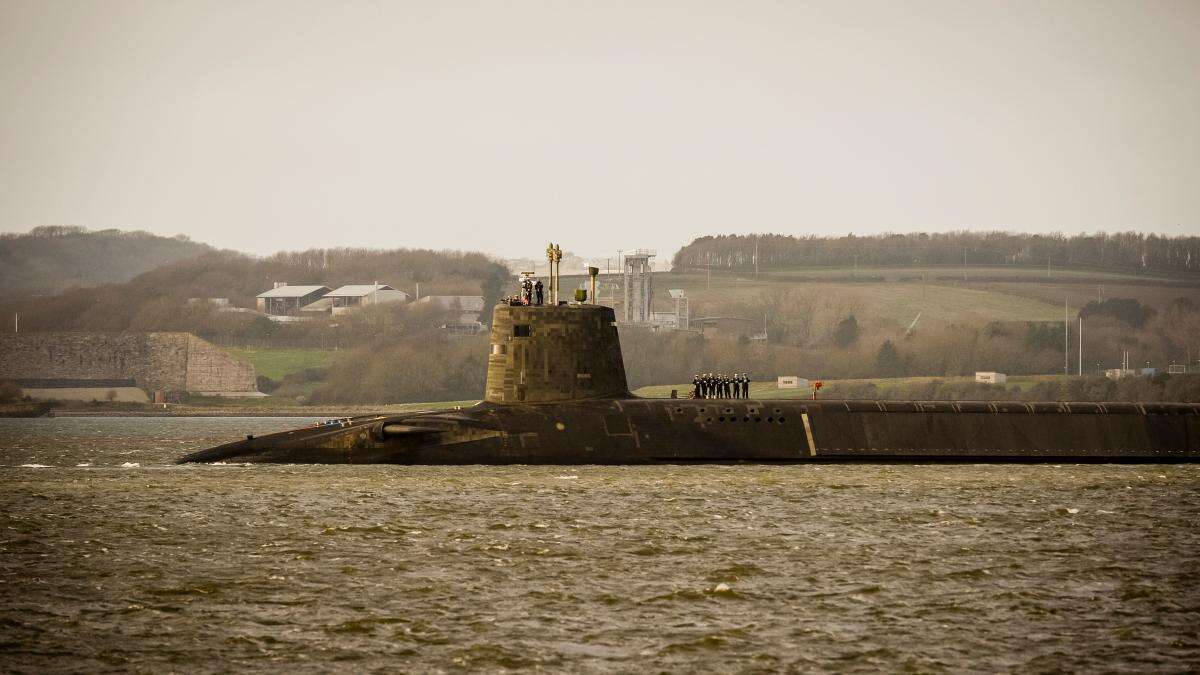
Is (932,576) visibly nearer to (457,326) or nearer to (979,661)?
(979,661)

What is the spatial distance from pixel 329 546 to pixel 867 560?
1111 cm

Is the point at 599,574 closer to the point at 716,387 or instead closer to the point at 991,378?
the point at 716,387

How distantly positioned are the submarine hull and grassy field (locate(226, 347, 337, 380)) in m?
111

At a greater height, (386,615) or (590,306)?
(590,306)

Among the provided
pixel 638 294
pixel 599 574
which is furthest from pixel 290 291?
pixel 599 574

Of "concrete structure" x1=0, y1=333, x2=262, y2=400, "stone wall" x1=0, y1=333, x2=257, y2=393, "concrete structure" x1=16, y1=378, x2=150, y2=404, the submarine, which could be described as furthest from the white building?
"concrete structure" x1=16, y1=378, x2=150, y2=404

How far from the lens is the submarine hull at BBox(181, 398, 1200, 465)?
45.7 metres

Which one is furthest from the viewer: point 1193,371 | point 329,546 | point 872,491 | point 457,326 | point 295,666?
point 457,326

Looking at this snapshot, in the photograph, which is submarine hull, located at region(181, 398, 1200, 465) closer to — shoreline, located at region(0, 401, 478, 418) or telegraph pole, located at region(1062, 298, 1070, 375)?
telegraph pole, located at region(1062, 298, 1070, 375)

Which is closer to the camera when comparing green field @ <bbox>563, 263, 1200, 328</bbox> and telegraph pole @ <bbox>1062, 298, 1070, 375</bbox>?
telegraph pole @ <bbox>1062, 298, 1070, 375</bbox>

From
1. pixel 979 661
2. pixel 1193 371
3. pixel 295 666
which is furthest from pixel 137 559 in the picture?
pixel 1193 371

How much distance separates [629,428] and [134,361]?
5054 inches

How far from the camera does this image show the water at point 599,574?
65.7 feet

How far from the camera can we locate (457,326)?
165 m
